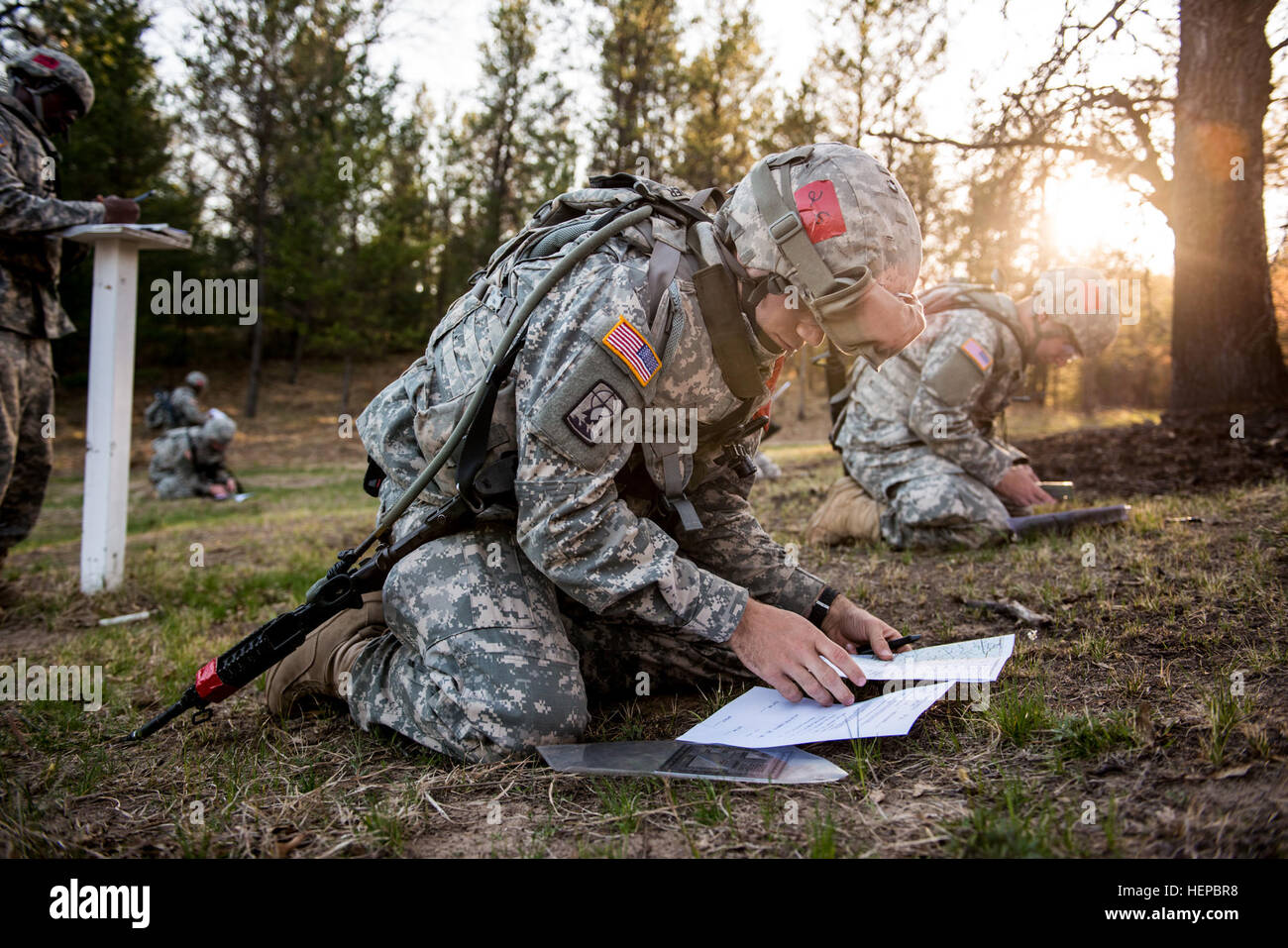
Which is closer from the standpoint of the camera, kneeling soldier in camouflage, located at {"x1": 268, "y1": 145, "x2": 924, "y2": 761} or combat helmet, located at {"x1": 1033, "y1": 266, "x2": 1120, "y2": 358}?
kneeling soldier in camouflage, located at {"x1": 268, "y1": 145, "x2": 924, "y2": 761}

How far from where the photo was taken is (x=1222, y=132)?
5898 mm

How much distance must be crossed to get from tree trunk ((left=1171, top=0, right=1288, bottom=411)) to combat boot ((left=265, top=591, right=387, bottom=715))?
6479 mm

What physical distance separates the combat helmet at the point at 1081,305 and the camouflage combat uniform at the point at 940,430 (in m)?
0.23

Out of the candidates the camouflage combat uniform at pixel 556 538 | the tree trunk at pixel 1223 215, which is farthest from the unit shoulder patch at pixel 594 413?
the tree trunk at pixel 1223 215

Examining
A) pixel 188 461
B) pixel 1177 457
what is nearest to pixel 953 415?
pixel 1177 457

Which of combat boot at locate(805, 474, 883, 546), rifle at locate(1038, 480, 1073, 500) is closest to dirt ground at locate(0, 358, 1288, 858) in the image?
combat boot at locate(805, 474, 883, 546)

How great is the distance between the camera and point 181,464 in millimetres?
11508

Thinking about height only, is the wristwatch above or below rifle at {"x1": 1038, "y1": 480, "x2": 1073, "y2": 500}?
below

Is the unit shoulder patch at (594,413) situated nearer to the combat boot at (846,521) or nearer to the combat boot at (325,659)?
the combat boot at (325,659)

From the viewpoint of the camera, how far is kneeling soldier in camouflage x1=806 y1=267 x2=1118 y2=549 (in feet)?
15.3

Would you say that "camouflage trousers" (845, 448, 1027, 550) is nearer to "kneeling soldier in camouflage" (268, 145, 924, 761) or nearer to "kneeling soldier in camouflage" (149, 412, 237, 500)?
"kneeling soldier in camouflage" (268, 145, 924, 761)

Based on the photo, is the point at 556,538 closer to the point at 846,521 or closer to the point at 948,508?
the point at 948,508
